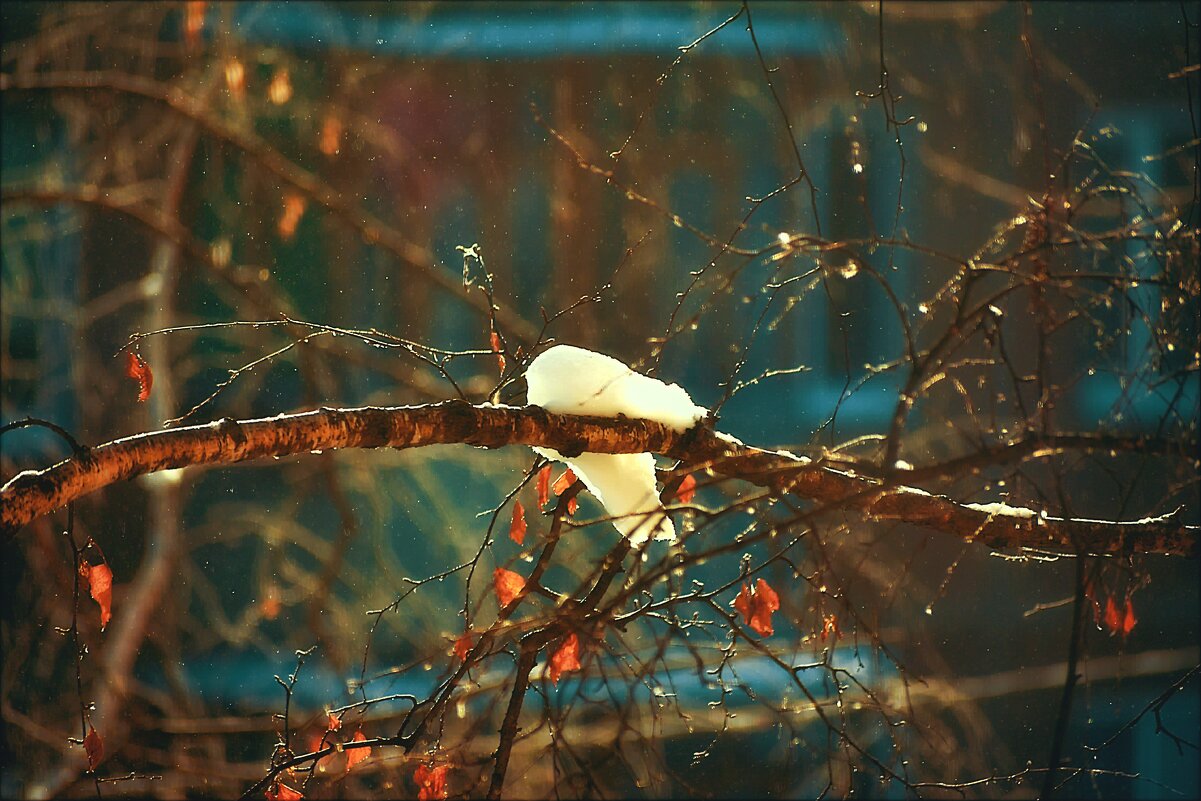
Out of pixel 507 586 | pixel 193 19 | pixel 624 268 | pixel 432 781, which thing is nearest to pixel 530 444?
pixel 507 586

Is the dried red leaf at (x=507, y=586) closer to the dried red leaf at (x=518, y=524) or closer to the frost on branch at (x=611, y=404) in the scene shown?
the dried red leaf at (x=518, y=524)

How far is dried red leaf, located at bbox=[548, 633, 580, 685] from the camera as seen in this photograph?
1.79 metres

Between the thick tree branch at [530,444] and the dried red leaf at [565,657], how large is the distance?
0.35 m

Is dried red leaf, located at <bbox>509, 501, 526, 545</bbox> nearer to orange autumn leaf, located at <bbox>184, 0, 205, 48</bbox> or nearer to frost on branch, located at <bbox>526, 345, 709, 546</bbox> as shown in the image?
frost on branch, located at <bbox>526, 345, 709, 546</bbox>

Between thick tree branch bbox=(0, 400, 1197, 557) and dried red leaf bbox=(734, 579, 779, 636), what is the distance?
8.5 inches

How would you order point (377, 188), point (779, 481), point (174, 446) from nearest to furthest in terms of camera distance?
point (174, 446), point (779, 481), point (377, 188)

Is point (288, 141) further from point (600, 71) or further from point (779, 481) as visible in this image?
point (779, 481)

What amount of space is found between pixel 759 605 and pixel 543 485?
52 centimetres

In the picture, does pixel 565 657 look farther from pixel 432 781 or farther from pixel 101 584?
pixel 101 584

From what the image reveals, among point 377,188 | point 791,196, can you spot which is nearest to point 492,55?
point 377,188

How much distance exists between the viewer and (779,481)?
175cm

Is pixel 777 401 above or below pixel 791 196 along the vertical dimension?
below

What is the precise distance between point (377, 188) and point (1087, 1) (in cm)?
468

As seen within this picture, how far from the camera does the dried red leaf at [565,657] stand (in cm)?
179
